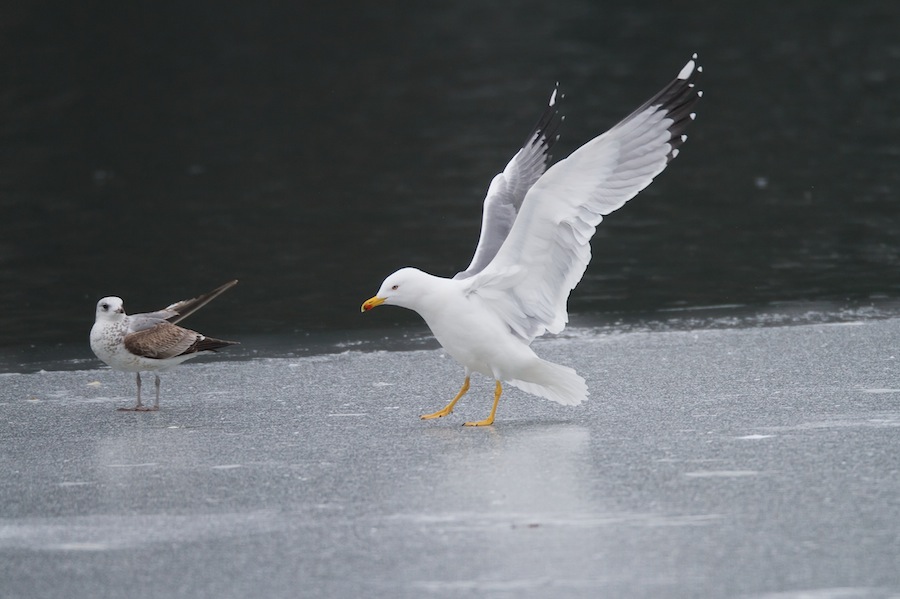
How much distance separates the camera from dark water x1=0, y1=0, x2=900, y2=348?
1087cm

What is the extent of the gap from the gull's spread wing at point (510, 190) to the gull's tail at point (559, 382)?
1.90 ft

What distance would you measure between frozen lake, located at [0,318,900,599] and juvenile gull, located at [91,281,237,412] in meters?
0.24

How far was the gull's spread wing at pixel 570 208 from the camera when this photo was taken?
20.5 ft

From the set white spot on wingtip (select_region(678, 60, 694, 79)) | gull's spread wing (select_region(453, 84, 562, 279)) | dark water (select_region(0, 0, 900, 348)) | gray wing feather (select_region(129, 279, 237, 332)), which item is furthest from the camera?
dark water (select_region(0, 0, 900, 348))

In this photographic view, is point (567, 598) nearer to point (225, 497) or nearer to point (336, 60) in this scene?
point (225, 497)

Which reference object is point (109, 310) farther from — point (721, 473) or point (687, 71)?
point (721, 473)

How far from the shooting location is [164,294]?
10.7 meters

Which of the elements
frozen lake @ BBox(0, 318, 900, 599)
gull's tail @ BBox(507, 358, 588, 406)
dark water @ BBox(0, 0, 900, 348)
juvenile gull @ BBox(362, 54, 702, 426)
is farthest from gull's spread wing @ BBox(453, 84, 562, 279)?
dark water @ BBox(0, 0, 900, 348)

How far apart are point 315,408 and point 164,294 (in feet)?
14.0

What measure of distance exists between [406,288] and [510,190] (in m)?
1.26

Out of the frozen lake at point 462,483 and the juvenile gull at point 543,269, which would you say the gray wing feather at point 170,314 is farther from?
the juvenile gull at point 543,269

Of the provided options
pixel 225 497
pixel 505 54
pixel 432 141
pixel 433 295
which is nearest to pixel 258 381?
pixel 433 295

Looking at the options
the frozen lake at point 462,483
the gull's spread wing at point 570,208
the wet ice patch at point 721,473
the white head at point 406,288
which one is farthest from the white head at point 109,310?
the wet ice patch at point 721,473

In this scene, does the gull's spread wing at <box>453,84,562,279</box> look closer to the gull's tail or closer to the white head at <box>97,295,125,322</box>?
the gull's tail
